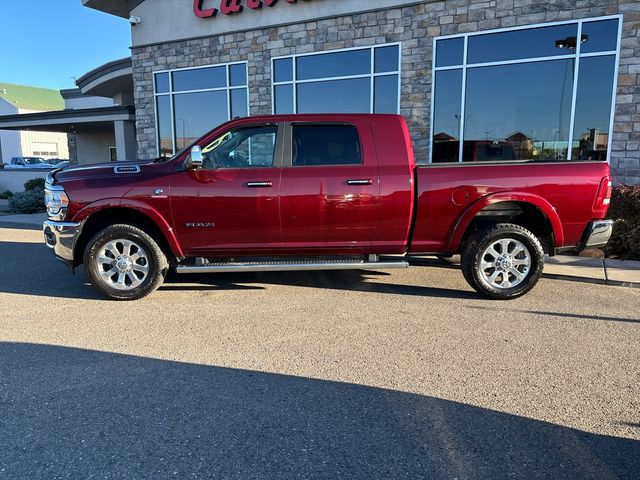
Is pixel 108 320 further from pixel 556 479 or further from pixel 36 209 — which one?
pixel 36 209

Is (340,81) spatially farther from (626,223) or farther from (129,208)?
(129,208)

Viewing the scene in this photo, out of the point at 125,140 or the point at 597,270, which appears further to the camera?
→ the point at 125,140

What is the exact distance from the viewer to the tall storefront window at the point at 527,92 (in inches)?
381

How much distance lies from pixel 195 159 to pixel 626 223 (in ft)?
22.1

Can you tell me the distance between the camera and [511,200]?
549 cm

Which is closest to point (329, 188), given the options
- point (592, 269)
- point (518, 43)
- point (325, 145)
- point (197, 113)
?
point (325, 145)

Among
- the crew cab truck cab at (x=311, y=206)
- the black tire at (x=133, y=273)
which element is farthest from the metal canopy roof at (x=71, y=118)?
the black tire at (x=133, y=273)

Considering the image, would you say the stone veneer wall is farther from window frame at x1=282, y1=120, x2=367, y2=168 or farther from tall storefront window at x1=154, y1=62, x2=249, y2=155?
window frame at x1=282, y1=120, x2=367, y2=168

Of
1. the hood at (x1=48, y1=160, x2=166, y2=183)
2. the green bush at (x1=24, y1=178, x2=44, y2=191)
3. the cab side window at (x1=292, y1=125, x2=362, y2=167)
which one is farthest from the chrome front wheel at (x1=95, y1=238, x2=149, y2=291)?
the green bush at (x1=24, y1=178, x2=44, y2=191)

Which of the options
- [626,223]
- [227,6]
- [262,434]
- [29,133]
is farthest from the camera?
[29,133]

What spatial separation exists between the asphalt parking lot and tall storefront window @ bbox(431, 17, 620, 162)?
5.33 m

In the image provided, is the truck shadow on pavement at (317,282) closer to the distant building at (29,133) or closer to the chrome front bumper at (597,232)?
the chrome front bumper at (597,232)

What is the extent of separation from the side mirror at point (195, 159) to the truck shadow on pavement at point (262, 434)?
243 centimetres

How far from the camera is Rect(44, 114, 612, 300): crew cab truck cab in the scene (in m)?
5.45
